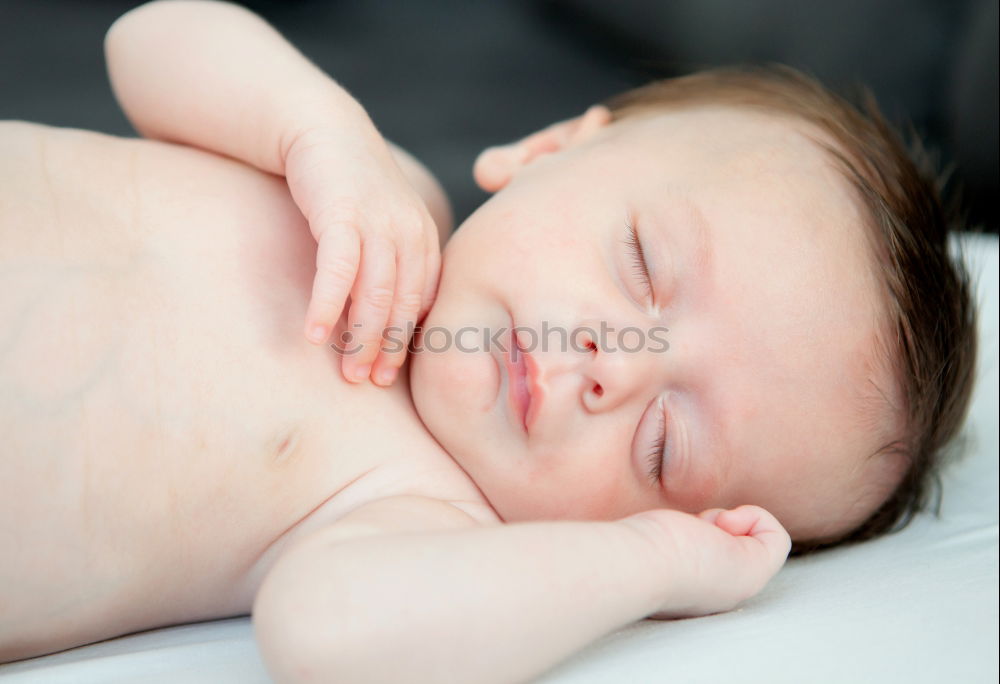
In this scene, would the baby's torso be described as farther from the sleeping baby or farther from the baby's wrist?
the baby's wrist

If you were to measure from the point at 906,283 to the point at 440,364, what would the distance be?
67cm

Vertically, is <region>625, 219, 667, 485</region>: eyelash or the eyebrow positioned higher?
the eyebrow

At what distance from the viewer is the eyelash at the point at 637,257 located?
1.19 m

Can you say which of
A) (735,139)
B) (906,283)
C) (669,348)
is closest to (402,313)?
(669,348)

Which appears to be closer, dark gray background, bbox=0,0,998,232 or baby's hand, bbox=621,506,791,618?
baby's hand, bbox=621,506,791,618

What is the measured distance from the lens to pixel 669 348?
1.16 metres

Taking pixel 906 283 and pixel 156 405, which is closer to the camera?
pixel 156 405

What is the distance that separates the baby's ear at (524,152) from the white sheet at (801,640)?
769mm

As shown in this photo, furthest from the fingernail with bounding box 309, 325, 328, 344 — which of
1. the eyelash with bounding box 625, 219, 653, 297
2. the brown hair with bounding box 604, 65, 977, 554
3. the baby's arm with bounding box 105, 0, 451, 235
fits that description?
the brown hair with bounding box 604, 65, 977, 554

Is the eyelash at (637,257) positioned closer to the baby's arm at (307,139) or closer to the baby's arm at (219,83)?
the baby's arm at (307,139)

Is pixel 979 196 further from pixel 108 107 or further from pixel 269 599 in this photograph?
pixel 108 107

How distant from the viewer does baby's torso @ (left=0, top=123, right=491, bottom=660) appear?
1026 millimetres

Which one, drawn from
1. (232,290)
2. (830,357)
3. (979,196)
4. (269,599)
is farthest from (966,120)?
(269,599)

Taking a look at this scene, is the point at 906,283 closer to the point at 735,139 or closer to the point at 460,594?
the point at 735,139
